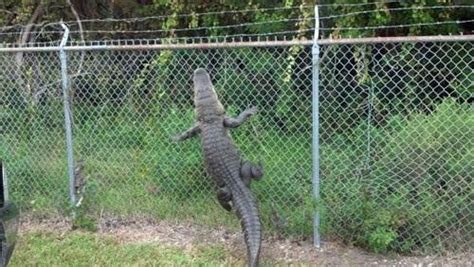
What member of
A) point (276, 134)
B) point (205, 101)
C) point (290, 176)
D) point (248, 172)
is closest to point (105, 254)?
point (248, 172)

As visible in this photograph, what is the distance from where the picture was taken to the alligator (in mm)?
5191

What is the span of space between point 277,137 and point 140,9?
3.47m

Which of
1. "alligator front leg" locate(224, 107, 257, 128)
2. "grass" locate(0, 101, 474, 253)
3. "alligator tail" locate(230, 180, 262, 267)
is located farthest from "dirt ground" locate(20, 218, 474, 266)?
"alligator front leg" locate(224, 107, 257, 128)

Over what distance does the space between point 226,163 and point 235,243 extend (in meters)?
0.82

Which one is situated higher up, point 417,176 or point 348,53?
point 348,53

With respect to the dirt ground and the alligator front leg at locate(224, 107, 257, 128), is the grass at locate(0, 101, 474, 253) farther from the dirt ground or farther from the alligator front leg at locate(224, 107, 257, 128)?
the alligator front leg at locate(224, 107, 257, 128)

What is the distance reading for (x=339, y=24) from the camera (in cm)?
666

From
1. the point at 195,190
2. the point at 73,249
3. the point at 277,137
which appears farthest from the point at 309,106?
the point at 73,249

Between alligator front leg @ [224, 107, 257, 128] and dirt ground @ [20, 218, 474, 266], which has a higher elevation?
alligator front leg @ [224, 107, 257, 128]

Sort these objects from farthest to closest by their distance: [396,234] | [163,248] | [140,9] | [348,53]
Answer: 1. [140,9]
2. [348,53]
3. [163,248]
4. [396,234]

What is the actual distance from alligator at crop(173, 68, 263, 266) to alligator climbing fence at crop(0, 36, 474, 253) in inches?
19.5

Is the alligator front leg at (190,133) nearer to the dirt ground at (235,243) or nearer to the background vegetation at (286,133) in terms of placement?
the background vegetation at (286,133)

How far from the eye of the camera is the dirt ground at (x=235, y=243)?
517 centimetres

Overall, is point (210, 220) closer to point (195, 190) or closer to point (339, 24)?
point (195, 190)
